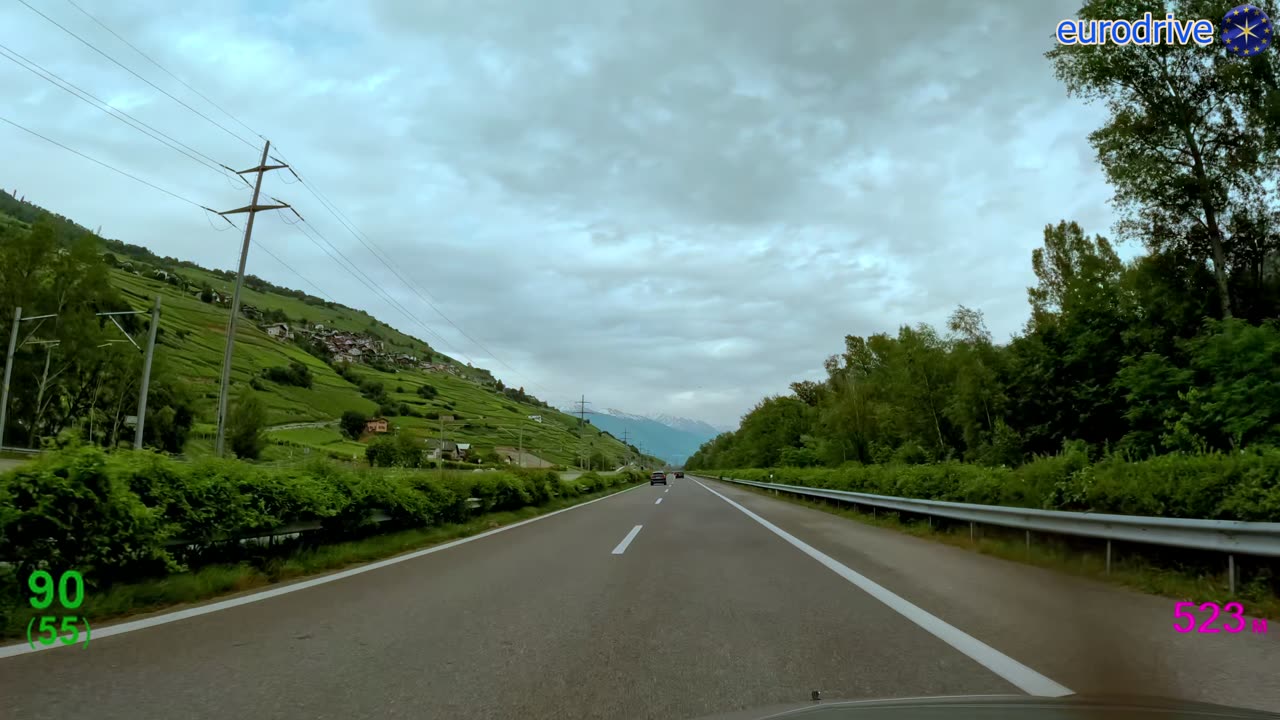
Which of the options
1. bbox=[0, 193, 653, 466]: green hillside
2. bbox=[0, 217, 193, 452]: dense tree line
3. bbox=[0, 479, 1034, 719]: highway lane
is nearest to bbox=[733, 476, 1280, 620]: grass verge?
bbox=[0, 479, 1034, 719]: highway lane

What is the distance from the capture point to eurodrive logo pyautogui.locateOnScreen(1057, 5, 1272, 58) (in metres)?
21.8

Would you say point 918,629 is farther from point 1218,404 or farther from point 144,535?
point 1218,404

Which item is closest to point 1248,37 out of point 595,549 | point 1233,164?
point 1233,164

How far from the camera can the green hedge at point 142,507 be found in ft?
16.2

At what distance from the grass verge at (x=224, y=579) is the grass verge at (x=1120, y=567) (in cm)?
878

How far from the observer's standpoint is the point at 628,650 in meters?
4.32

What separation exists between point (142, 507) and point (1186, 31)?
31.5 m

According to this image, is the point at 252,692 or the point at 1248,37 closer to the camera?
the point at 252,692

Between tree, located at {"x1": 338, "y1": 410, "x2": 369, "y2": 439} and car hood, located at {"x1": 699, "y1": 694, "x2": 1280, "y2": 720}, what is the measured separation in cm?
11260

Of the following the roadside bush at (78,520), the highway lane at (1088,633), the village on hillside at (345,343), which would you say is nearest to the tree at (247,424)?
the village on hillside at (345,343)

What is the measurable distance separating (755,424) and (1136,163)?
7613cm

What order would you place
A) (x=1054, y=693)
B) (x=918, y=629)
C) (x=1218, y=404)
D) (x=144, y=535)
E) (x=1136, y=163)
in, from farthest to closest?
(x=1136, y=163) → (x=1218, y=404) → (x=144, y=535) → (x=918, y=629) → (x=1054, y=693)

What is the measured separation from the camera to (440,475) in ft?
46.5

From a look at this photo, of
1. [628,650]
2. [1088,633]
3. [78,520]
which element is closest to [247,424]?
[78,520]
